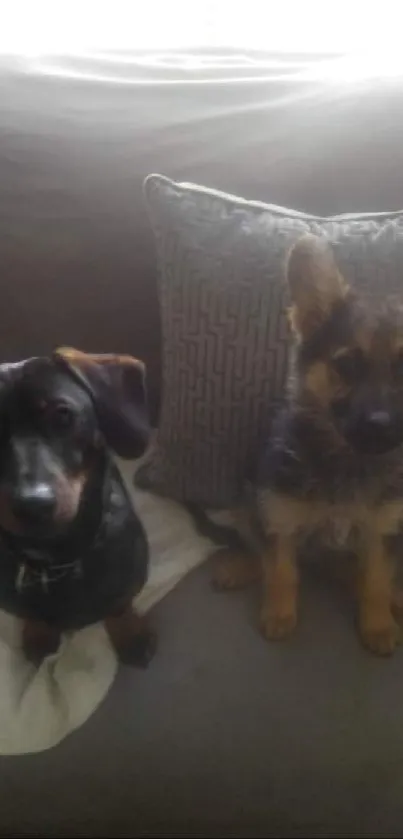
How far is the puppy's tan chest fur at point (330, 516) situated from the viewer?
1445 millimetres

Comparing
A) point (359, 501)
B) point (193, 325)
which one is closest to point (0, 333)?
point (193, 325)

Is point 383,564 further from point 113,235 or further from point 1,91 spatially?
point 1,91

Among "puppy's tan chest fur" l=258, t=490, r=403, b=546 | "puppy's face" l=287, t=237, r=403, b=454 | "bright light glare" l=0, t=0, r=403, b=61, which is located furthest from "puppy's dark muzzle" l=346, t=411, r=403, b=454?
"bright light glare" l=0, t=0, r=403, b=61

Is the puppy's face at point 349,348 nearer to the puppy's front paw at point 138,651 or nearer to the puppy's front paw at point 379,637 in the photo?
the puppy's front paw at point 379,637

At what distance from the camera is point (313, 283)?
4.42 ft

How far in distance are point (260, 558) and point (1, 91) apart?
983mm

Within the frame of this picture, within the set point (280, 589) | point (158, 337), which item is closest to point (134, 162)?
point (158, 337)

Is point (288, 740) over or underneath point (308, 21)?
underneath

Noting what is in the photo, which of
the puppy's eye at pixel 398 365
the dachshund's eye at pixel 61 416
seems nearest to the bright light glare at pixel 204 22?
the puppy's eye at pixel 398 365

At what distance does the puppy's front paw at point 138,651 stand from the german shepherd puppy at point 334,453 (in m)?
Answer: 0.18

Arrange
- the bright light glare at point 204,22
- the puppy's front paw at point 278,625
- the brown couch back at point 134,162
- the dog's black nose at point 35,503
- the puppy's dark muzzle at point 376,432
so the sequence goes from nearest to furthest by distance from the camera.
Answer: the dog's black nose at point 35,503
the puppy's dark muzzle at point 376,432
the puppy's front paw at point 278,625
the brown couch back at point 134,162
the bright light glare at point 204,22

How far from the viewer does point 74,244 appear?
167 centimetres

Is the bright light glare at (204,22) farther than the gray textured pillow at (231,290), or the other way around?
the bright light glare at (204,22)

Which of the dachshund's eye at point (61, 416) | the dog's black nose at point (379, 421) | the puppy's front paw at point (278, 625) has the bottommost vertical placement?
the puppy's front paw at point (278, 625)
